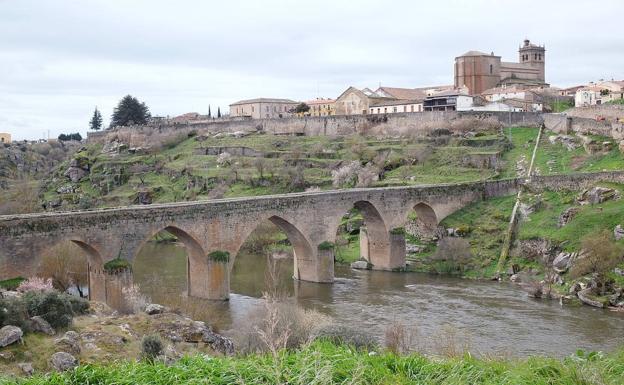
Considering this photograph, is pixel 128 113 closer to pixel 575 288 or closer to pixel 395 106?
pixel 395 106

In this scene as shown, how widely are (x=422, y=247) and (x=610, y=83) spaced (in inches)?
1699

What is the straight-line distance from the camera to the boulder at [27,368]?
12.9 m

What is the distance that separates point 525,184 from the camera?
130 ft

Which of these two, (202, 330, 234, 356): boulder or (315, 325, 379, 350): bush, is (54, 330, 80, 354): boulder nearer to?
(202, 330, 234, 356): boulder

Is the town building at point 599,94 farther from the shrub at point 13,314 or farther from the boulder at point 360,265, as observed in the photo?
the shrub at point 13,314

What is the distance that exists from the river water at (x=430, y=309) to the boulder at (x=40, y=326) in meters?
6.97

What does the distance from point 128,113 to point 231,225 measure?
6224 cm

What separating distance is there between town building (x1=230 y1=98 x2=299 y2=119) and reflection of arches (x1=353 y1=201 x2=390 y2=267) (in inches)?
2132

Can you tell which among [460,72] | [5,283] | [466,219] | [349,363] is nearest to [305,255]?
[466,219]

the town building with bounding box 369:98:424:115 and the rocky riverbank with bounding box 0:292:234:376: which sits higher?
the town building with bounding box 369:98:424:115

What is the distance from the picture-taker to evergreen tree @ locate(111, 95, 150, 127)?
284ft

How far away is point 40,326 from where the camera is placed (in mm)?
15852

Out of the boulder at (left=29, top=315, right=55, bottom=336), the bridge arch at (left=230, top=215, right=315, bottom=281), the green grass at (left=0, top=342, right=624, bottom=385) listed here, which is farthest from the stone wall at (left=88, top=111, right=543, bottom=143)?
the green grass at (left=0, top=342, right=624, bottom=385)

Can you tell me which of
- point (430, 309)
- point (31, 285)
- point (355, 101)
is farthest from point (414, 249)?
point (355, 101)
